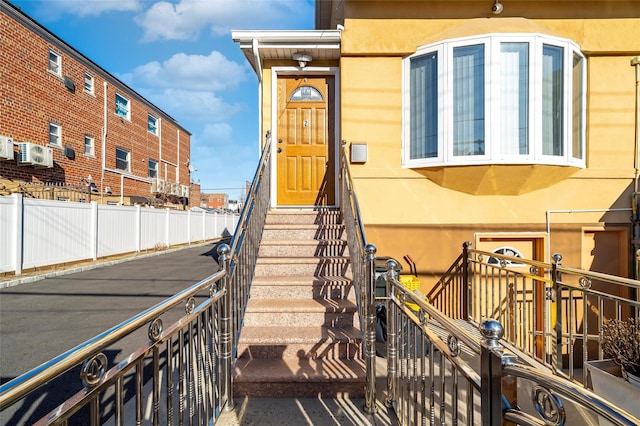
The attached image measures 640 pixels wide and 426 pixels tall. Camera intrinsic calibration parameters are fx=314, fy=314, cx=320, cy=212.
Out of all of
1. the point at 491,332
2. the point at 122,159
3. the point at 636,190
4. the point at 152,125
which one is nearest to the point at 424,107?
the point at 636,190

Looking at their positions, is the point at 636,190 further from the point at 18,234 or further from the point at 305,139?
the point at 18,234

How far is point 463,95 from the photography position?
4.85 meters

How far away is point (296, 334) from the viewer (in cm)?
298

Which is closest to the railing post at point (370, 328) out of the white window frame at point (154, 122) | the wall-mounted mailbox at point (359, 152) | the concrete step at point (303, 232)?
the concrete step at point (303, 232)

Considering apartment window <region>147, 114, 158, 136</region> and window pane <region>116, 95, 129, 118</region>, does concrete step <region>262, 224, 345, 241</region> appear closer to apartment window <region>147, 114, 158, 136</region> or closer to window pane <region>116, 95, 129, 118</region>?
window pane <region>116, 95, 129, 118</region>

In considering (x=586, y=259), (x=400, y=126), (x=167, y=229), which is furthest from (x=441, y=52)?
(x=167, y=229)

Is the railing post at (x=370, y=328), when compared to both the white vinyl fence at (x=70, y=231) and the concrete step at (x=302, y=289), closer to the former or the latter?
the concrete step at (x=302, y=289)

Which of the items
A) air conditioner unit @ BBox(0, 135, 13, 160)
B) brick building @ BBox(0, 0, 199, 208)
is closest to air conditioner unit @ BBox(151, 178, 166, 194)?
brick building @ BBox(0, 0, 199, 208)

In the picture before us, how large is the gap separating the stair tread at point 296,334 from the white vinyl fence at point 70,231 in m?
6.78

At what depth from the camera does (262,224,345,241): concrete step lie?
4.45m

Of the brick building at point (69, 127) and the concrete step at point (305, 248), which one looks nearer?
the concrete step at point (305, 248)

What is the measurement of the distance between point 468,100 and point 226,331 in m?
4.68

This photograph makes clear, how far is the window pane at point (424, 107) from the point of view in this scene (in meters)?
4.96

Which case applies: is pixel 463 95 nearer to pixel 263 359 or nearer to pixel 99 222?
pixel 263 359
